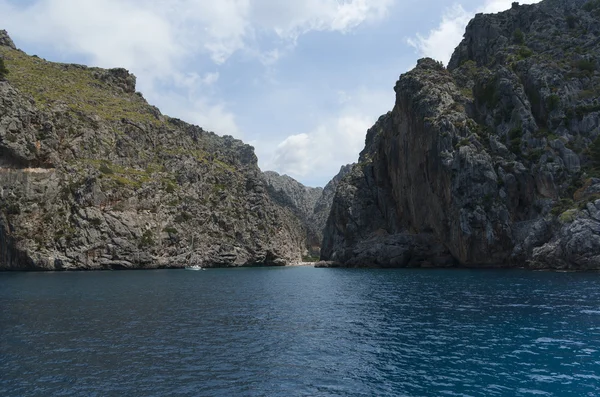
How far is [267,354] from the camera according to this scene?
27.5m

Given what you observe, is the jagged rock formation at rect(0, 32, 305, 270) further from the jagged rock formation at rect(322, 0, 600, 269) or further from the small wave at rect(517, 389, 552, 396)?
the small wave at rect(517, 389, 552, 396)

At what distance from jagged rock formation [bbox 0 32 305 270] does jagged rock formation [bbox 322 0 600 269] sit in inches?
2067

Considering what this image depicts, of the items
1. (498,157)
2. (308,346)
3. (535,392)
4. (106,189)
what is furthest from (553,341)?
(106,189)

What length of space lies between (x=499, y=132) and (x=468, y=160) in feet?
55.1

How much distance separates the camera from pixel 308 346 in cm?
2934

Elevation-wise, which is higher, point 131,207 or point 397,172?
point 397,172

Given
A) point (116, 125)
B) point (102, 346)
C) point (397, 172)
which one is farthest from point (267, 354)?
point (116, 125)

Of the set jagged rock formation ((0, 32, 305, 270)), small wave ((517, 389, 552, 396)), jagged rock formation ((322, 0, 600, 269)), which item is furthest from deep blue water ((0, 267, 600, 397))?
jagged rock formation ((0, 32, 305, 270))

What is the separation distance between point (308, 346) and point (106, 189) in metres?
122

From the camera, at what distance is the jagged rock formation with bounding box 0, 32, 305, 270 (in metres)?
116

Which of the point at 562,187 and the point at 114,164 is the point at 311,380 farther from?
the point at 114,164

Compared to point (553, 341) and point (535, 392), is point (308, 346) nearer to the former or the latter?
point (535, 392)

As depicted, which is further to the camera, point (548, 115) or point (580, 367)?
point (548, 115)

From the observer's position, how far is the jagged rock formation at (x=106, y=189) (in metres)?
116
